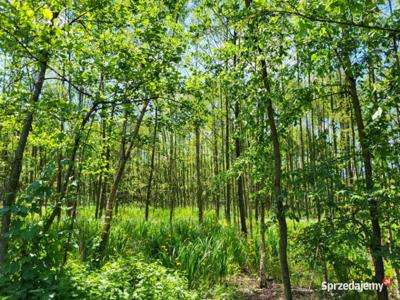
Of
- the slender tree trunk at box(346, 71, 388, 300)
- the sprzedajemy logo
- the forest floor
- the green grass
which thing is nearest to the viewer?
the slender tree trunk at box(346, 71, 388, 300)

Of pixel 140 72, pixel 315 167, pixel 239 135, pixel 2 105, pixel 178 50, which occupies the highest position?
pixel 178 50

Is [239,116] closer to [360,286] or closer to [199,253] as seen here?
[360,286]

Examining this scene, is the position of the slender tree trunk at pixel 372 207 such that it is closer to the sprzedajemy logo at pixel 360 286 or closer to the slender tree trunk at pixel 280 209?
the sprzedajemy logo at pixel 360 286

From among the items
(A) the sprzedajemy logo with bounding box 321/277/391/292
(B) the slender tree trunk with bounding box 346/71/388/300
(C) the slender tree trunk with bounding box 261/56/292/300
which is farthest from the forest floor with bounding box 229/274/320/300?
(C) the slender tree trunk with bounding box 261/56/292/300

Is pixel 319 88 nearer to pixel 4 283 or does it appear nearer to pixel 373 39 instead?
pixel 373 39

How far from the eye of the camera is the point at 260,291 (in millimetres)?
5223

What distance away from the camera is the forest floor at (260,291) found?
4.89 meters

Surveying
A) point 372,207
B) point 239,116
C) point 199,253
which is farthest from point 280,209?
point 199,253

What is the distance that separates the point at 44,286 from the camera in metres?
2.68

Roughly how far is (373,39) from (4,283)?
396 cm

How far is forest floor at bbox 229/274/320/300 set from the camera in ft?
16.0

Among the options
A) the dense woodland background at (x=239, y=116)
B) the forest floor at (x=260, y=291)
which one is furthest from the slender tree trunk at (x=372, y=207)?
the forest floor at (x=260, y=291)

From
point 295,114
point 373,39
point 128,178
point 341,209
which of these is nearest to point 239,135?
point 295,114

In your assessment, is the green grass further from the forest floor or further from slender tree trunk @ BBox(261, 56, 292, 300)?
slender tree trunk @ BBox(261, 56, 292, 300)
